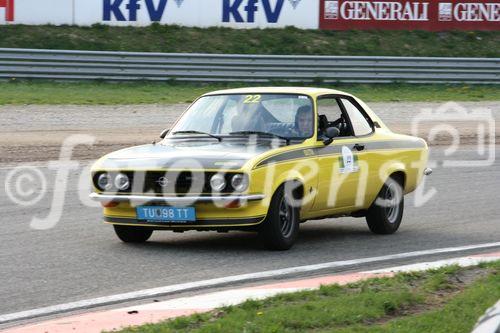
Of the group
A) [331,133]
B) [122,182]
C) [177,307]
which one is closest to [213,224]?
[122,182]

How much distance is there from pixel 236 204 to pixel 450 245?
83.2 inches

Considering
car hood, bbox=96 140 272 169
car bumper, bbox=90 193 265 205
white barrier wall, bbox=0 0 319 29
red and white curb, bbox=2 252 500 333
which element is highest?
white barrier wall, bbox=0 0 319 29

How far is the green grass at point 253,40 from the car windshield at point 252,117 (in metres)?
18.2

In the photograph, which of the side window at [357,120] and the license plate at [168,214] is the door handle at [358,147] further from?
the license plate at [168,214]

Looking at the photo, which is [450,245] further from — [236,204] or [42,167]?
[42,167]

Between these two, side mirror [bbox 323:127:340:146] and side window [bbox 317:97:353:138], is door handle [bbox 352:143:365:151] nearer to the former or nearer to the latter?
side window [bbox 317:97:353:138]

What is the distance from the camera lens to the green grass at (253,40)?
27.9 metres

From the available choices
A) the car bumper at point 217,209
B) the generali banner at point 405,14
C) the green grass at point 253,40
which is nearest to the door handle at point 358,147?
the car bumper at point 217,209

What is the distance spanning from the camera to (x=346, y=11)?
29438 mm

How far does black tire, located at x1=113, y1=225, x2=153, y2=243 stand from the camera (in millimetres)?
9336

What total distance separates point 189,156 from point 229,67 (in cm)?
1668

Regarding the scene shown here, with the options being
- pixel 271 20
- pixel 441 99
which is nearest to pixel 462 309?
pixel 441 99

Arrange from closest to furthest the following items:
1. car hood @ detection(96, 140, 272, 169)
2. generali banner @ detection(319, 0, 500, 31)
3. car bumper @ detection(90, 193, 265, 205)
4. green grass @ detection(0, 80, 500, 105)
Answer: car bumper @ detection(90, 193, 265, 205) → car hood @ detection(96, 140, 272, 169) → green grass @ detection(0, 80, 500, 105) → generali banner @ detection(319, 0, 500, 31)

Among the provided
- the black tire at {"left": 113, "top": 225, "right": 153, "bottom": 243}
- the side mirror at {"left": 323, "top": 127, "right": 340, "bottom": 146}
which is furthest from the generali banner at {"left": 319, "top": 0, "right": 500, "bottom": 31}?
the black tire at {"left": 113, "top": 225, "right": 153, "bottom": 243}
